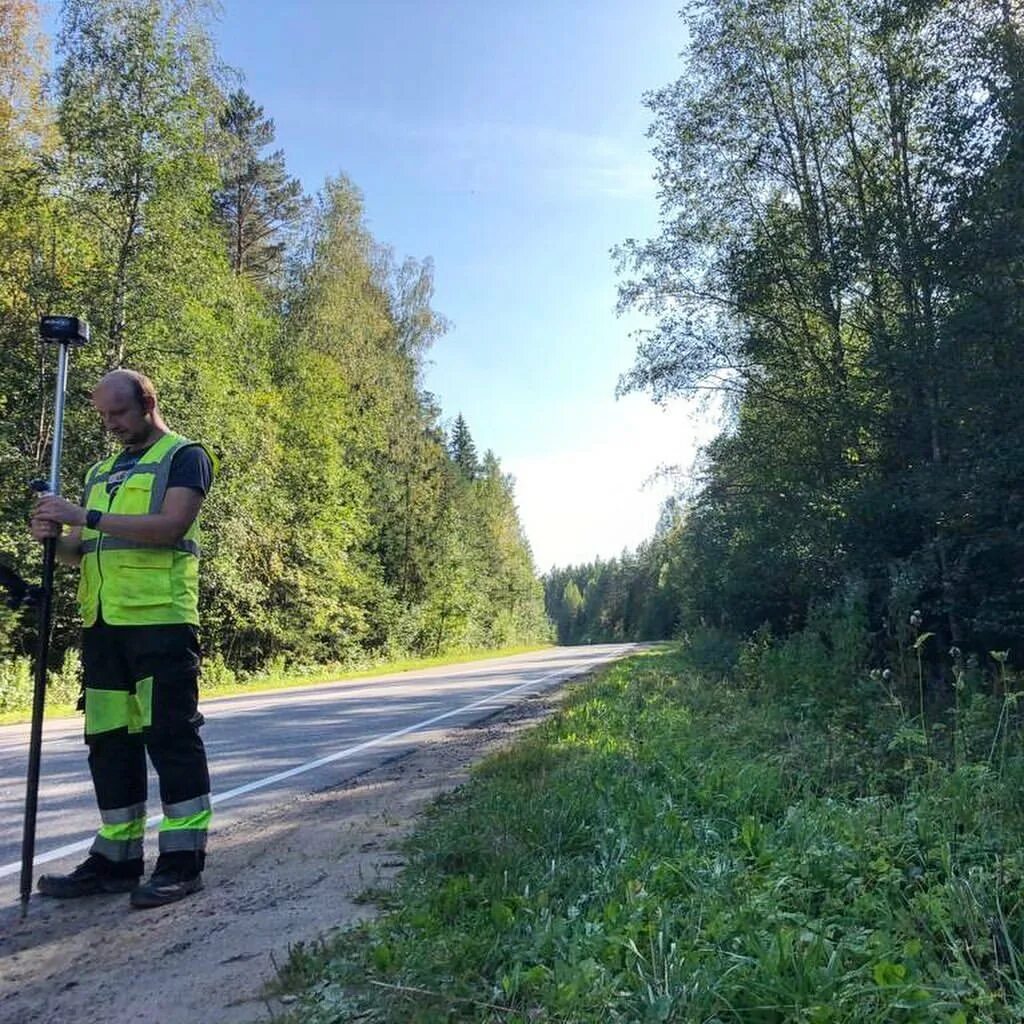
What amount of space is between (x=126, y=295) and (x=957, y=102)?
1382cm

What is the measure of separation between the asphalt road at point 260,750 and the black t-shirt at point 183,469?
5.92 feet

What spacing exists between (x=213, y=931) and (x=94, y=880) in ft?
2.49

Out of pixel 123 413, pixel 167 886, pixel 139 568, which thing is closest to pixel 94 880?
pixel 167 886

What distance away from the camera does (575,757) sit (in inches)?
211

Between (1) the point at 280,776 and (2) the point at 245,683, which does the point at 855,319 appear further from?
(2) the point at 245,683

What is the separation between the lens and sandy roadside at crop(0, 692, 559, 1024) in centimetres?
233

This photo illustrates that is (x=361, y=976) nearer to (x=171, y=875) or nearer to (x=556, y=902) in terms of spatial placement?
(x=556, y=902)

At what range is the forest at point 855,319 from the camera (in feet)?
29.0

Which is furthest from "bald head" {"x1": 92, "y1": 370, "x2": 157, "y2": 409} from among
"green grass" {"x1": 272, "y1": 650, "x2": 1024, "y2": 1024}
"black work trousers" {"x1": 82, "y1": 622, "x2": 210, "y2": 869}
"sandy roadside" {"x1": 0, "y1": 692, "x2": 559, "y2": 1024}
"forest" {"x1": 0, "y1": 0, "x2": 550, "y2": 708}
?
"forest" {"x1": 0, "y1": 0, "x2": 550, "y2": 708}

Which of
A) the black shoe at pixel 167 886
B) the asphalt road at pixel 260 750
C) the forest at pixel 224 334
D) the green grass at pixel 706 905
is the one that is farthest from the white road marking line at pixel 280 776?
the forest at pixel 224 334

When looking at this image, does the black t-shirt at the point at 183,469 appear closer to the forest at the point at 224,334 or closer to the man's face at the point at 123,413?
the man's face at the point at 123,413

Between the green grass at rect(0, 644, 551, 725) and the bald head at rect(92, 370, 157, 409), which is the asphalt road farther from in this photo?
the bald head at rect(92, 370, 157, 409)

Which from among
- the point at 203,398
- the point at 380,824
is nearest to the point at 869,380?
the point at 380,824

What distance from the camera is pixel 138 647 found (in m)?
3.15
